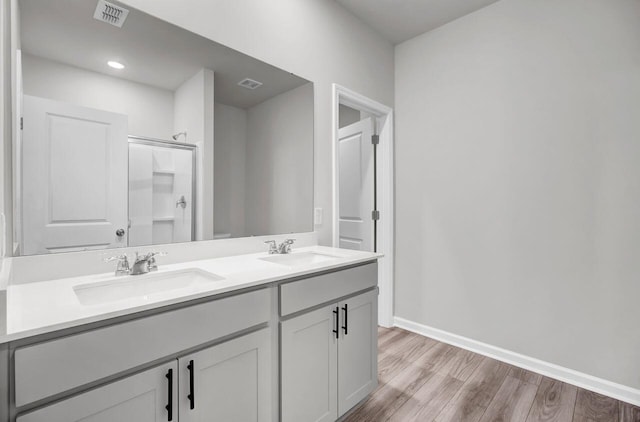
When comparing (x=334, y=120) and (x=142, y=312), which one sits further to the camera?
(x=334, y=120)

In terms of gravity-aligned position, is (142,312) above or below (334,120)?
below

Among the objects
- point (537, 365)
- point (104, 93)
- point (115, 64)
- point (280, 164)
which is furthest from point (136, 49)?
point (537, 365)

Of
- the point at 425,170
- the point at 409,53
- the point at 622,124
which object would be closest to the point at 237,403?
the point at 425,170

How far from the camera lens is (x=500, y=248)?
7.68 ft

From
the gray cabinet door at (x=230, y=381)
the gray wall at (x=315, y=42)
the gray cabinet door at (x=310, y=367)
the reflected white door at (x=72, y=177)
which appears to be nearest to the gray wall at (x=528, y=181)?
the gray wall at (x=315, y=42)

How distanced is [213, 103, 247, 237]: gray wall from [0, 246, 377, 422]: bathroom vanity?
0.22 m

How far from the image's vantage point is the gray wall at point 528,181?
1869 mm

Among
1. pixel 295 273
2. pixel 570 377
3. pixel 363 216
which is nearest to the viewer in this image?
pixel 295 273

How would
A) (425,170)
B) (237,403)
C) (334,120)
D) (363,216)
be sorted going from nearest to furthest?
(237,403) → (334,120) → (425,170) → (363,216)

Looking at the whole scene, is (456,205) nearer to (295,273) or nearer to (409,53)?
(409,53)

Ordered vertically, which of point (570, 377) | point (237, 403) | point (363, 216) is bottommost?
point (570, 377)

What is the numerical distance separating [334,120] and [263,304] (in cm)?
156

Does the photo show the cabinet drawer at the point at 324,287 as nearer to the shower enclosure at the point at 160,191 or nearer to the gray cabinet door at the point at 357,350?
the gray cabinet door at the point at 357,350

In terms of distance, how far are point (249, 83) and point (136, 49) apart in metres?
0.61
